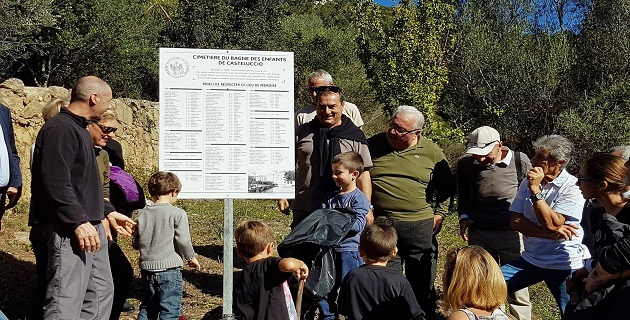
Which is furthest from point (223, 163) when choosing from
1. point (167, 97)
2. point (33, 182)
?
point (33, 182)

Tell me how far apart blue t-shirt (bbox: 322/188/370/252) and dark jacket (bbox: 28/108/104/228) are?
185cm

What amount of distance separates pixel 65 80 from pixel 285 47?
10006 mm

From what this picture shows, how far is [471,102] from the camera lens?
23031 mm

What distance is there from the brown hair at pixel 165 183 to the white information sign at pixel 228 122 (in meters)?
0.04

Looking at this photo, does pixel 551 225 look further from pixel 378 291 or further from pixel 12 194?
pixel 12 194

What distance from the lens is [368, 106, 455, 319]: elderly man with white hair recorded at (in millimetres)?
5309

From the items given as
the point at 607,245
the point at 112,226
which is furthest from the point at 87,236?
the point at 607,245

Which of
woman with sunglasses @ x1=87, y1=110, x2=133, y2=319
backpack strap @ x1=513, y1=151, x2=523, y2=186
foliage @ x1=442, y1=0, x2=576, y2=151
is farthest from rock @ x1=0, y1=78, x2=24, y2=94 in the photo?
foliage @ x1=442, y1=0, x2=576, y2=151

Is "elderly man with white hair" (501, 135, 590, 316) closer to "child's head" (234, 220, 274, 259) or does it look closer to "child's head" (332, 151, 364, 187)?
"child's head" (332, 151, 364, 187)

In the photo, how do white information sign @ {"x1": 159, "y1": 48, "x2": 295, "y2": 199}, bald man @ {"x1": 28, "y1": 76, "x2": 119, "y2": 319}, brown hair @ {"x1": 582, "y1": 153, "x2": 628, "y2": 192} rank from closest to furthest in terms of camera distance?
brown hair @ {"x1": 582, "y1": 153, "x2": 628, "y2": 192} → bald man @ {"x1": 28, "y1": 76, "x2": 119, "y2": 319} → white information sign @ {"x1": 159, "y1": 48, "x2": 295, "y2": 199}

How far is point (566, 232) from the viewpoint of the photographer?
4449mm

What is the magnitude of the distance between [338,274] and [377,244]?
0.92 meters

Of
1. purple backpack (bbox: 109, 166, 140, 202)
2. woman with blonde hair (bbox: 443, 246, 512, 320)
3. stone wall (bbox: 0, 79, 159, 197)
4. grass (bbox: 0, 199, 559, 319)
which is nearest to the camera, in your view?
woman with blonde hair (bbox: 443, 246, 512, 320)

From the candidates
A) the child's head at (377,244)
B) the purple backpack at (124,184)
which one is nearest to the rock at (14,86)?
the purple backpack at (124,184)
